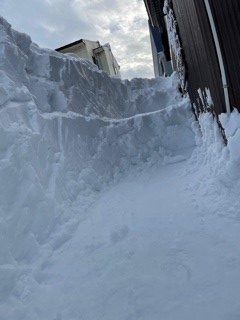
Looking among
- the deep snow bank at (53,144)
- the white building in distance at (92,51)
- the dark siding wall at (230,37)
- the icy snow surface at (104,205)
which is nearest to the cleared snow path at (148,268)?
the icy snow surface at (104,205)

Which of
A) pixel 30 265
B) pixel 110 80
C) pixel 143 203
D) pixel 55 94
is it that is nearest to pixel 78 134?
pixel 55 94

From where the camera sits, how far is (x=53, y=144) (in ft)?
32.9

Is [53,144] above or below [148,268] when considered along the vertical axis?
above

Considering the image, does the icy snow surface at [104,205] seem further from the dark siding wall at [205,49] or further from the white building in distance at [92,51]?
the white building in distance at [92,51]

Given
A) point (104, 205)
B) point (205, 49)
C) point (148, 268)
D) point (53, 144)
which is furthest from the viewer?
point (53, 144)

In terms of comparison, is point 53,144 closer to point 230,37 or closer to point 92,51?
point 230,37

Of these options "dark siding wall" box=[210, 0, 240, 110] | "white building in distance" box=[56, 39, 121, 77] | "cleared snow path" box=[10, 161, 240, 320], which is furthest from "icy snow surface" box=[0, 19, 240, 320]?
"white building in distance" box=[56, 39, 121, 77]

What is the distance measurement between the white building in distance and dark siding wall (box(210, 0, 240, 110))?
67.2 feet

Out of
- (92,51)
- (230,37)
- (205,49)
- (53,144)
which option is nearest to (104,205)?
(53,144)

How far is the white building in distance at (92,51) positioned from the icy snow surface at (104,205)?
11.5m

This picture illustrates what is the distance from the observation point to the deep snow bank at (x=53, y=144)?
7425 millimetres

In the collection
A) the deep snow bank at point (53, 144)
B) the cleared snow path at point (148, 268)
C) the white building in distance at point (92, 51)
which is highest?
the white building in distance at point (92, 51)

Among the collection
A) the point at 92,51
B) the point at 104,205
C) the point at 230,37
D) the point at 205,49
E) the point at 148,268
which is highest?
the point at 92,51

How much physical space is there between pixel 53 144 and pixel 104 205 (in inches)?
93.5
